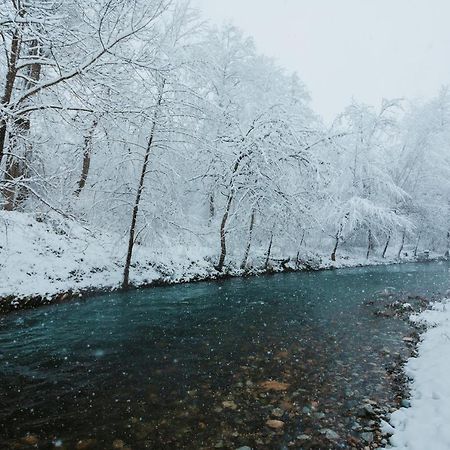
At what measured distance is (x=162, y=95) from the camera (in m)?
13.0

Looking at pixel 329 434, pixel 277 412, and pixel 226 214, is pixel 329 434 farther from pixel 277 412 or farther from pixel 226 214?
pixel 226 214

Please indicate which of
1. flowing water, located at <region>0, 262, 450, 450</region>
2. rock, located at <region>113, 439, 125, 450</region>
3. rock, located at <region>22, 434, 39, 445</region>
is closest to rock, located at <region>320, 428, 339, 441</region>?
flowing water, located at <region>0, 262, 450, 450</region>

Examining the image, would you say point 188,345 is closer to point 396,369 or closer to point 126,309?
point 126,309

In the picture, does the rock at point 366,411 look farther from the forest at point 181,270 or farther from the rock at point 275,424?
the rock at point 275,424

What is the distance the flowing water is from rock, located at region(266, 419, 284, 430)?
0.03 metres

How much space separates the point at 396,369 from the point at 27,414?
7702mm

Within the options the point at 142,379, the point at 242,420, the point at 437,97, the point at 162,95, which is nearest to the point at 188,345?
the point at 142,379

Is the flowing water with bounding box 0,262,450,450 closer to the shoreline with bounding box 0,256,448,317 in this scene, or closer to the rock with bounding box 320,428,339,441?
the rock with bounding box 320,428,339,441

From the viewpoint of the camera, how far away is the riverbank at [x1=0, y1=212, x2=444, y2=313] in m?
11.8

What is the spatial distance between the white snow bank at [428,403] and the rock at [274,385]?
203 centimetres

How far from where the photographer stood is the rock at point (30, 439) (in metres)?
5.17

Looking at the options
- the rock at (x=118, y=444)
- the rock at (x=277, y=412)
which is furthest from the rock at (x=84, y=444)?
the rock at (x=277, y=412)

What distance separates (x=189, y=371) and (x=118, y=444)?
2.72 m

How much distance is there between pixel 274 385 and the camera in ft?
24.3
